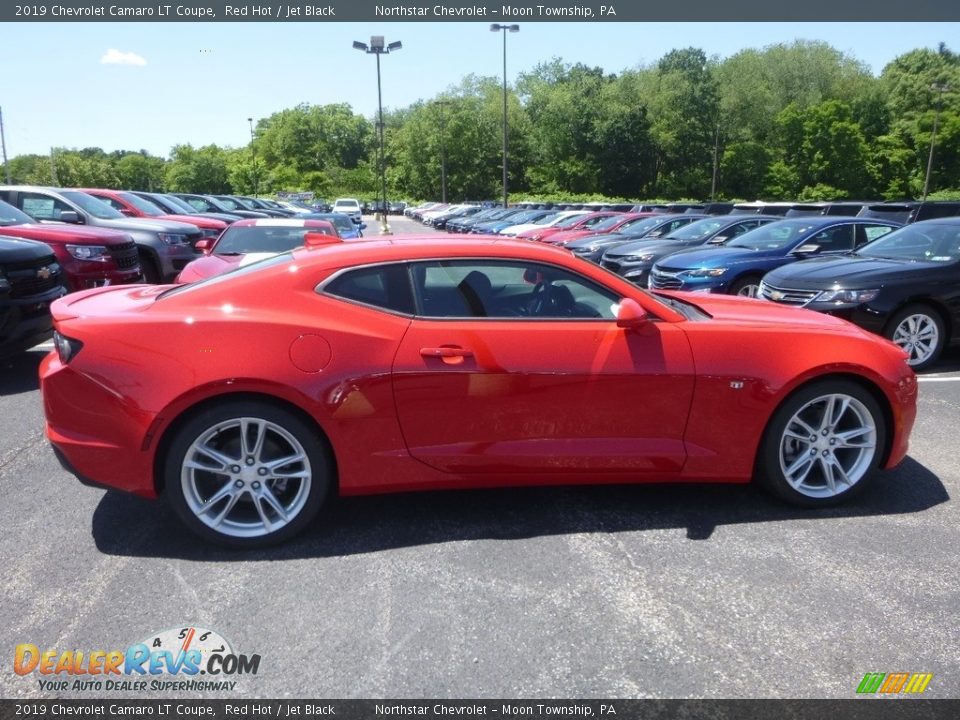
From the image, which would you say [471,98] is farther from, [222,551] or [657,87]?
[222,551]

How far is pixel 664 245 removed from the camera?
13.7 metres

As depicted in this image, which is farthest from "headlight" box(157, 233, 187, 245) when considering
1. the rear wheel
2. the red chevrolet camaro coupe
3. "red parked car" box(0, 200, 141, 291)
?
the red chevrolet camaro coupe

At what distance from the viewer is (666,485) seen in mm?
4496

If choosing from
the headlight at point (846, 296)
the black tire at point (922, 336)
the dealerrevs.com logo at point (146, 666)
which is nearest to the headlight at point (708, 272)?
the headlight at point (846, 296)

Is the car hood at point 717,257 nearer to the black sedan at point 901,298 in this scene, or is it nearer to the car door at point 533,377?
the black sedan at point 901,298

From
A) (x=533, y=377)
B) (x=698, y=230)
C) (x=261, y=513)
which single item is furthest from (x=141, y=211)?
(x=533, y=377)

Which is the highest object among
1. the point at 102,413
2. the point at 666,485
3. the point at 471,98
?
the point at 471,98

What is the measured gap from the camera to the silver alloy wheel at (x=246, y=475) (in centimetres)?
Result: 359

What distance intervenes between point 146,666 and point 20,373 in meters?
5.60

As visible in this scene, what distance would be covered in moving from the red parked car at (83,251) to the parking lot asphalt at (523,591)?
497cm

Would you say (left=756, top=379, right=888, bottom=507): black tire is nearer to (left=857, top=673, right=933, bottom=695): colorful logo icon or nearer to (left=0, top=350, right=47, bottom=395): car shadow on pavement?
(left=857, top=673, right=933, bottom=695): colorful logo icon

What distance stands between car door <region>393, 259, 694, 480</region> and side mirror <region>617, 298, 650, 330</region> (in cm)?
5

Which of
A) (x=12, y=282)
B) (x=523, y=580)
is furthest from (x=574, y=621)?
(x=12, y=282)

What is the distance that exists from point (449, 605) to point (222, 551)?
3.96 feet
